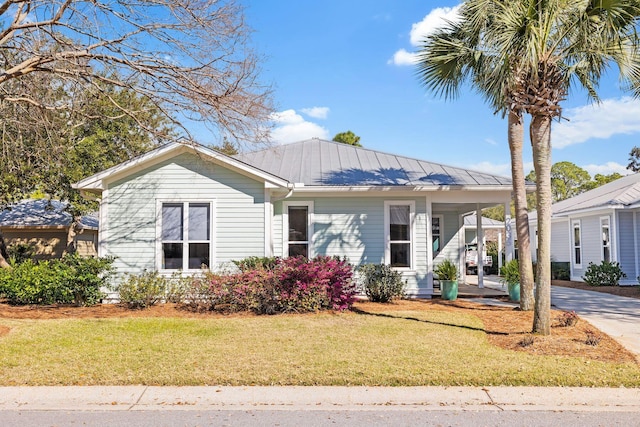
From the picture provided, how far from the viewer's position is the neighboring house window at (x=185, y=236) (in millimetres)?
13125

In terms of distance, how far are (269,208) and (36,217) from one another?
14592mm

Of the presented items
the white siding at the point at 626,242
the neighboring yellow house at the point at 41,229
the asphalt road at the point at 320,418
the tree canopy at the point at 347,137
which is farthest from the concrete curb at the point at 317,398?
the tree canopy at the point at 347,137

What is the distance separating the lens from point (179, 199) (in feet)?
43.4

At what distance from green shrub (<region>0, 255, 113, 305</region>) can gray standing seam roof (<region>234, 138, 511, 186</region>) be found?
5419 millimetres

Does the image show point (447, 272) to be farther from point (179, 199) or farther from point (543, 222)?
point (179, 199)

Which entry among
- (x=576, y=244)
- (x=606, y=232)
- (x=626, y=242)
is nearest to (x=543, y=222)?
(x=626, y=242)

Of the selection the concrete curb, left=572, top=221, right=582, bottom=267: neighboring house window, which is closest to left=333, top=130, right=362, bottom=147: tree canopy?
left=572, top=221, right=582, bottom=267: neighboring house window

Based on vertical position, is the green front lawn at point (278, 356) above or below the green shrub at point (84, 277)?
below

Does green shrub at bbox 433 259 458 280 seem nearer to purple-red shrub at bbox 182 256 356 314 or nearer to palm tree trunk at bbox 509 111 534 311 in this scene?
Answer: palm tree trunk at bbox 509 111 534 311

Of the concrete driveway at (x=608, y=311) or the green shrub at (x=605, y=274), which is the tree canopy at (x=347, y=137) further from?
the concrete driveway at (x=608, y=311)

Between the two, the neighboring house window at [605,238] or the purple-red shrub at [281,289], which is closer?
the purple-red shrub at [281,289]

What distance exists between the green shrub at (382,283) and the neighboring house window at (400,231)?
0.69 meters

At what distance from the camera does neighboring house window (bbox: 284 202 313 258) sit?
1411cm

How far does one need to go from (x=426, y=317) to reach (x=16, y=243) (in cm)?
1924
